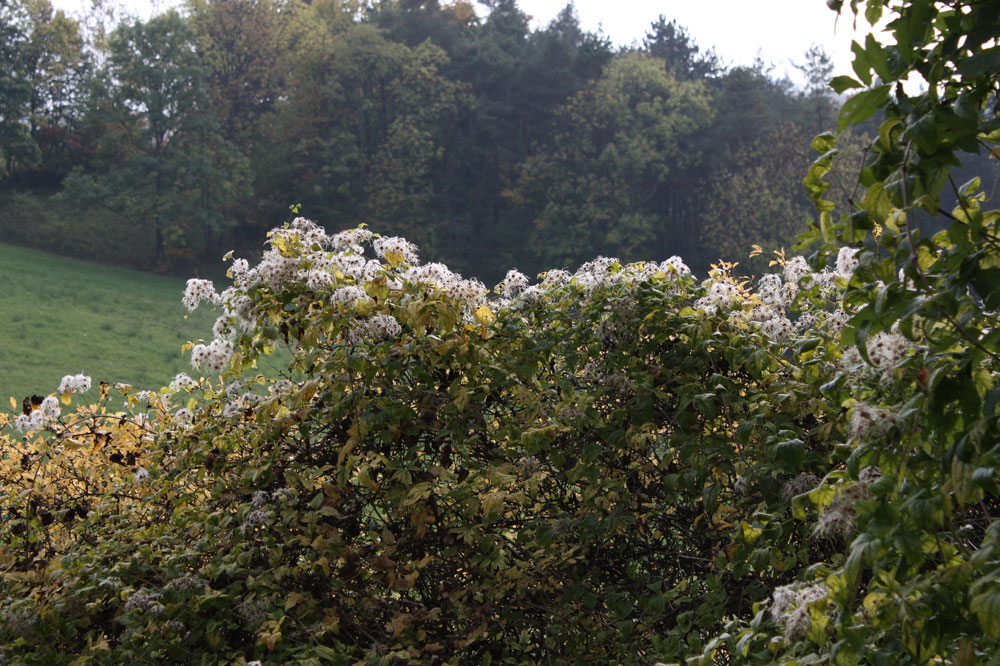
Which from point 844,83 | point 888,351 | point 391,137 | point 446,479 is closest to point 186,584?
point 446,479

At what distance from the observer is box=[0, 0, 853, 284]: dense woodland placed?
34.4 meters

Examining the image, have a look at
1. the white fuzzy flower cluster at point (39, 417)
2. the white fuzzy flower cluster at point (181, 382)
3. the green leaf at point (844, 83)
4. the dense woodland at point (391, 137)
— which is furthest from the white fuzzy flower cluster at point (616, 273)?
the dense woodland at point (391, 137)

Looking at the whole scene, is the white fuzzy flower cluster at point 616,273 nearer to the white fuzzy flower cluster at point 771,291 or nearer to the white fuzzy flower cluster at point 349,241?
the white fuzzy flower cluster at point 771,291

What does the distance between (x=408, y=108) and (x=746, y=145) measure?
48.7 feet

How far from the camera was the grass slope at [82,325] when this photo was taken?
17812 millimetres

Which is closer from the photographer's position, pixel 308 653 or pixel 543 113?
pixel 308 653

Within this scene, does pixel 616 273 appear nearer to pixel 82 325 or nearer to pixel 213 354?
pixel 213 354

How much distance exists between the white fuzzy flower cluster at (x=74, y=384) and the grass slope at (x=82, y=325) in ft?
39.0

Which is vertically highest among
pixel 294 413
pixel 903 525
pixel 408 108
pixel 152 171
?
pixel 408 108

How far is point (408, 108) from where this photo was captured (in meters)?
39.0

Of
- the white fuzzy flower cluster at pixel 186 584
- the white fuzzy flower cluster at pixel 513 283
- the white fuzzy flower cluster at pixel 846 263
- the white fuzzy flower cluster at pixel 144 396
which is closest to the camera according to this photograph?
the white fuzzy flower cluster at pixel 846 263

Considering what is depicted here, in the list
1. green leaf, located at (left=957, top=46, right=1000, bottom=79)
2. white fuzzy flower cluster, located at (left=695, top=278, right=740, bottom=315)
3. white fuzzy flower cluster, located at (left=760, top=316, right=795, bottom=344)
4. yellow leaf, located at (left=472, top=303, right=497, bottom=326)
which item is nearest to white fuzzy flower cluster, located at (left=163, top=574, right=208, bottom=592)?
yellow leaf, located at (left=472, top=303, right=497, bottom=326)

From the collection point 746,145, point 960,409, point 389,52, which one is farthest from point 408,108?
point 960,409

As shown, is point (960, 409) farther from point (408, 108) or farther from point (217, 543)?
point (408, 108)
